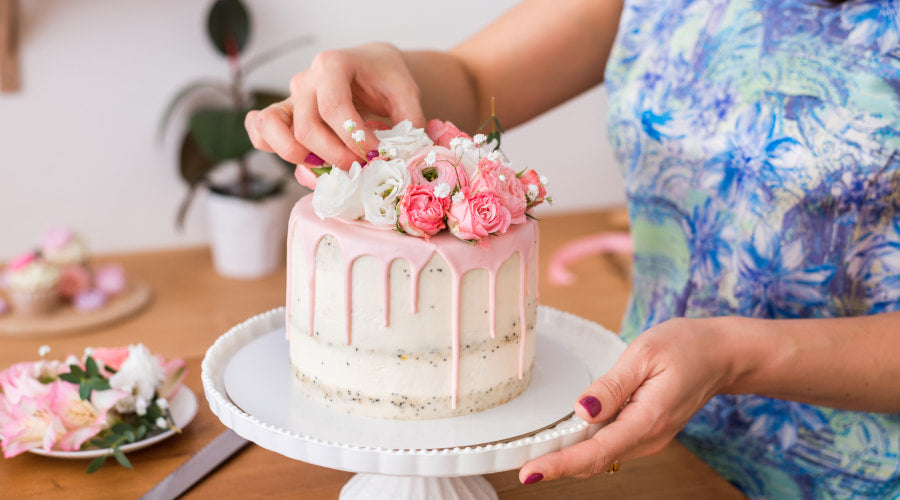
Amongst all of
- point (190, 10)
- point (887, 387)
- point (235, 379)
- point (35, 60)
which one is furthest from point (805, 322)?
point (35, 60)

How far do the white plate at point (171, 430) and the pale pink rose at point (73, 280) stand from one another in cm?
144

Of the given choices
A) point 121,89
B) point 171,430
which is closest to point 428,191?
point 171,430

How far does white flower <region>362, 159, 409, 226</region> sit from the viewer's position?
876 mm

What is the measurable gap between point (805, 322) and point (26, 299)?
2.10 metres

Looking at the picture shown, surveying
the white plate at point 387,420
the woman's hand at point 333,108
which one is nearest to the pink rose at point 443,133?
the woman's hand at point 333,108

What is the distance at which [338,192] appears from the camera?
876mm

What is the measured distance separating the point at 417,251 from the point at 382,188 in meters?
0.08

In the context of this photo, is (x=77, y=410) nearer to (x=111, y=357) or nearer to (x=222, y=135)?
(x=111, y=357)

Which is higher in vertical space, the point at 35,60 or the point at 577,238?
the point at 35,60

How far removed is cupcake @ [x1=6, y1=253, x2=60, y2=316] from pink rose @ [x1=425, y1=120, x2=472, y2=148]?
171 cm

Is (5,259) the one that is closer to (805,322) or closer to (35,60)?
(35,60)

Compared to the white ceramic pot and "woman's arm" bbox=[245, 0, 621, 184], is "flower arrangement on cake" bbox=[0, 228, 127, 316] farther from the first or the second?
"woman's arm" bbox=[245, 0, 621, 184]

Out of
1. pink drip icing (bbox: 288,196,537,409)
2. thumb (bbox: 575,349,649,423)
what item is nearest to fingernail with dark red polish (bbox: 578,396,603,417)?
thumb (bbox: 575,349,649,423)

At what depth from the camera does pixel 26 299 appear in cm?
229
